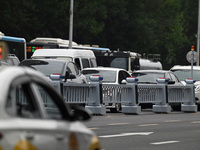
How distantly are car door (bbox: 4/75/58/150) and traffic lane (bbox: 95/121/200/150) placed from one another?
606 cm

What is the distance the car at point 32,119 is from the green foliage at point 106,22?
138ft

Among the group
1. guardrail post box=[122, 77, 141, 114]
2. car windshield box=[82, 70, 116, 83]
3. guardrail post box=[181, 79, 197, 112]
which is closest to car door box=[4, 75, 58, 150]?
guardrail post box=[122, 77, 141, 114]

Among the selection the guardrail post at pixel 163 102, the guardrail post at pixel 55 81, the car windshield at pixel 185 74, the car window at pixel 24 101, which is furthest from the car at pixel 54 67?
the car window at pixel 24 101

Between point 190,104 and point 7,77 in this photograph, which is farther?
point 190,104

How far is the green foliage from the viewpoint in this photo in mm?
50344

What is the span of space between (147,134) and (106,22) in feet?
173

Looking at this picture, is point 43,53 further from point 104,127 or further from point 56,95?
point 56,95

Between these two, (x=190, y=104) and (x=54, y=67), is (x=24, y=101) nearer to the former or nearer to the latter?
(x=54, y=67)

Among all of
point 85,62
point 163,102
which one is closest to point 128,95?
point 163,102

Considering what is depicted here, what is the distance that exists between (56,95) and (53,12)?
49.4m

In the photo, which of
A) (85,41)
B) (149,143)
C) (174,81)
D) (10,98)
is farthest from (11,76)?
(85,41)

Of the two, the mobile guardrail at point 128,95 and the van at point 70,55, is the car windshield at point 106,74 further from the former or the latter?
the van at point 70,55

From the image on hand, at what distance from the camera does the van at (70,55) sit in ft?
86.8

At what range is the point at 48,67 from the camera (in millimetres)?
21453
